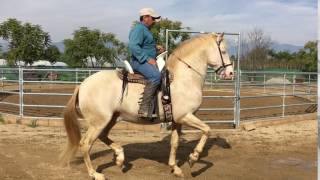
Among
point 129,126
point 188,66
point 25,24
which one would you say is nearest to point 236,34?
point 129,126

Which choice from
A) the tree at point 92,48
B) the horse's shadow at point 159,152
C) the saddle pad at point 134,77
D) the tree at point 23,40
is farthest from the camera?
the tree at point 92,48

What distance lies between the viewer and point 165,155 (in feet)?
24.3

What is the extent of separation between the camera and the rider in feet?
19.3

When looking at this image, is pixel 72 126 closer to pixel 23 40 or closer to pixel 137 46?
pixel 137 46

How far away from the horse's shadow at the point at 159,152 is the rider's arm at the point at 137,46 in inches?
61.7

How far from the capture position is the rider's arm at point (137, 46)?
5.90m

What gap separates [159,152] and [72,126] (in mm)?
1940

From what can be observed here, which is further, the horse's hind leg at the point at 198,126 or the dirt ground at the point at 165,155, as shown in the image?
the dirt ground at the point at 165,155

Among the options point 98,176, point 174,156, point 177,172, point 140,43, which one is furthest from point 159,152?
point 140,43

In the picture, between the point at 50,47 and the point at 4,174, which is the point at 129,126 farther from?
the point at 50,47

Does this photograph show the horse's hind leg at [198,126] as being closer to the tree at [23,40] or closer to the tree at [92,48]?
the tree at [23,40]

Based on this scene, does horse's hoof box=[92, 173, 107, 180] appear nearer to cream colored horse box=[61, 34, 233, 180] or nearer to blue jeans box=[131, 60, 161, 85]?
cream colored horse box=[61, 34, 233, 180]

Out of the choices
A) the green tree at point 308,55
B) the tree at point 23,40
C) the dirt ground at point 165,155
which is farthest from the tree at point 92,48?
the dirt ground at point 165,155

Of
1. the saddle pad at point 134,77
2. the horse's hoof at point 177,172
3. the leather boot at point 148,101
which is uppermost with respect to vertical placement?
the saddle pad at point 134,77
